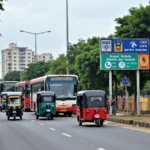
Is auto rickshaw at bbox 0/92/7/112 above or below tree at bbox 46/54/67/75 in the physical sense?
below

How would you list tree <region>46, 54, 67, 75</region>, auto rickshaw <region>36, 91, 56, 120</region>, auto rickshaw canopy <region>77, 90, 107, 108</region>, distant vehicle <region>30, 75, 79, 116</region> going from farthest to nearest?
tree <region>46, 54, 67, 75</region> → distant vehicle <region>30, 75, 79, 116</region> → auto rickshaw <region>36, 91, 56, 120</region> → auto rickshaw canopy <region>77, 90, 107, 108</region>

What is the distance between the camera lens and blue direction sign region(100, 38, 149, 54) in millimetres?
38094

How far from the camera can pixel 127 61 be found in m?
38.8

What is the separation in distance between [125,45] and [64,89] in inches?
247

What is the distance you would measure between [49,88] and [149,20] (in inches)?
380

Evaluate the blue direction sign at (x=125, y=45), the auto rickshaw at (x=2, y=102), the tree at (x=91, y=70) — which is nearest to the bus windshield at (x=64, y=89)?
the blue direction sign at (x=125, y=45)

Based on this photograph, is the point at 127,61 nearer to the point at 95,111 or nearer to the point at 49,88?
the point at 49,88

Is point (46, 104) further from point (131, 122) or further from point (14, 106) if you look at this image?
point (131, 122)

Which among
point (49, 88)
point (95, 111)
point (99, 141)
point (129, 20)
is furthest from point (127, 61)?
point (99, 141)

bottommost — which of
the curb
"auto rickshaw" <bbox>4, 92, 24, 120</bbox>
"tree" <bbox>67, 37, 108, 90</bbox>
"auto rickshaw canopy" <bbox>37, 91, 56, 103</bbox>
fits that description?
the curb

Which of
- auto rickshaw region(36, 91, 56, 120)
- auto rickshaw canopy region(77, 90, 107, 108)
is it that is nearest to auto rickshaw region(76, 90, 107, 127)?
auto rickshaw canopy region(77, 90, 107, 108)

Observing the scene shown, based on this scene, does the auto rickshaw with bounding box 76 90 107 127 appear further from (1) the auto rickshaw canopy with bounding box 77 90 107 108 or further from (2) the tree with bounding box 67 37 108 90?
(2) the tree with bounding box 67 37 108 90

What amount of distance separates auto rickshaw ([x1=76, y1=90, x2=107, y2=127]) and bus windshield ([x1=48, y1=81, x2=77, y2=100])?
10.7 metres

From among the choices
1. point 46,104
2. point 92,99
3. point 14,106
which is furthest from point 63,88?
point 92,99
